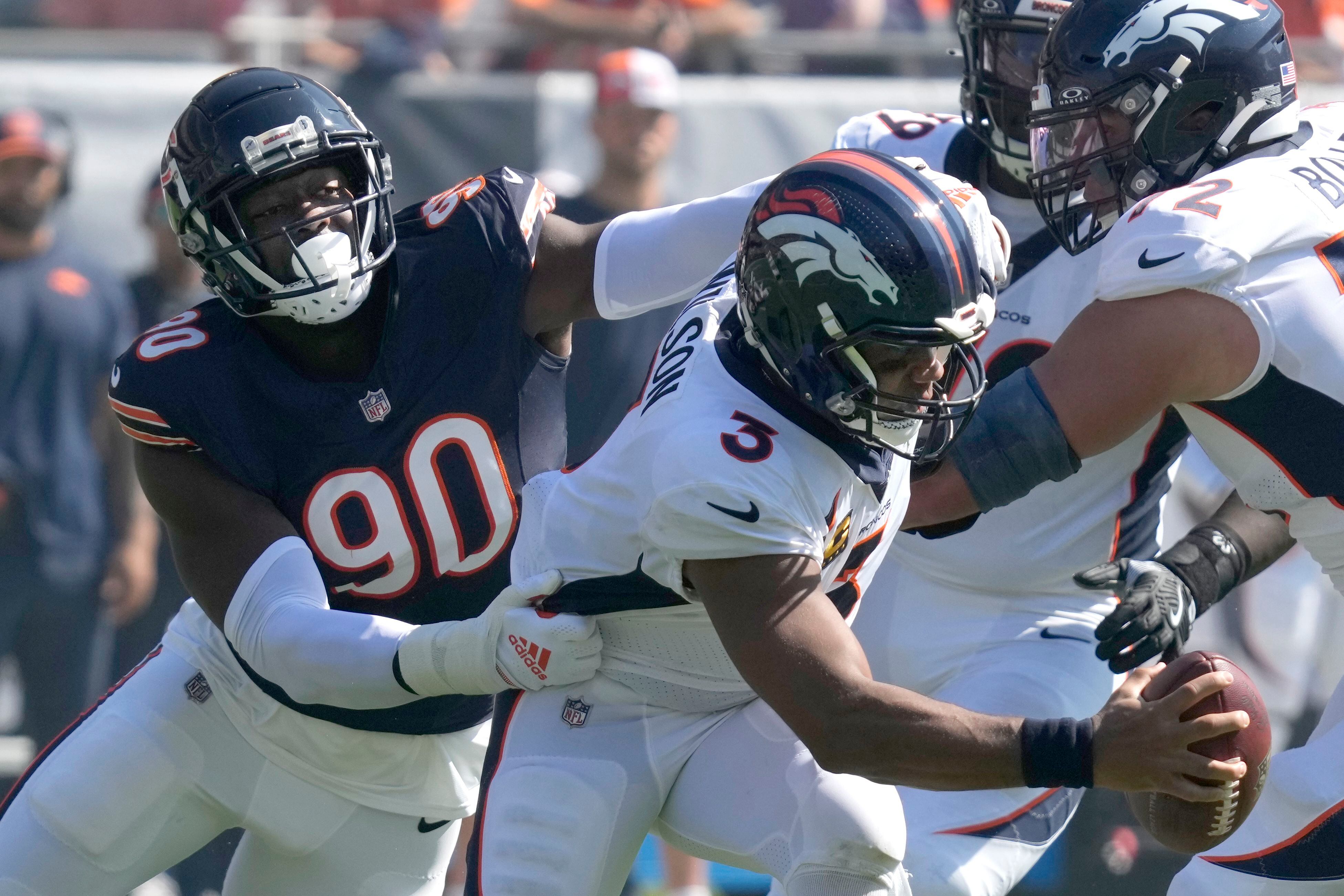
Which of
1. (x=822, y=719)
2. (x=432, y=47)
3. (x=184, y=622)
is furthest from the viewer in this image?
(x=432, y=47)

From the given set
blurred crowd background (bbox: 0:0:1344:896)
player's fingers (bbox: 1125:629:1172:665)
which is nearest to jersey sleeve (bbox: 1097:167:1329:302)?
player's fingers (bbox: 1125:629:1172:665)

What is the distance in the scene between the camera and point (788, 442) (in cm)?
231

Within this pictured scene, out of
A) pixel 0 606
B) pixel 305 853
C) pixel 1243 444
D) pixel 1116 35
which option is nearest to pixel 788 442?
pixel 1243 444

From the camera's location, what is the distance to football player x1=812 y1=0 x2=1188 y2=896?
10.6ft

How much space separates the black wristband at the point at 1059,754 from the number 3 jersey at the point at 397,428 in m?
1.16

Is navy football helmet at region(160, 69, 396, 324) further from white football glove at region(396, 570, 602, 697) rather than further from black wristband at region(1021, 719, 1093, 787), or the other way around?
black wristband at region(1021, 719, 1093, 787)

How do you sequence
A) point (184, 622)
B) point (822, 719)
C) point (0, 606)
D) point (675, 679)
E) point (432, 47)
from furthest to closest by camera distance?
point (432, 47), point (0, 606), point (184, 622), point (675, 679), point (822, 719)

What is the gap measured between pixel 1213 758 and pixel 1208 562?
A: 3.45ft

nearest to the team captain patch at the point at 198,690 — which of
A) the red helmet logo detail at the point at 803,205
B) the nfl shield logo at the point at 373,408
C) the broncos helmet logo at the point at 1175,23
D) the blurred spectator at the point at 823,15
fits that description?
the nfl shield logo at the point at 373,408

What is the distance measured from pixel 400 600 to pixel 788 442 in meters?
0.98

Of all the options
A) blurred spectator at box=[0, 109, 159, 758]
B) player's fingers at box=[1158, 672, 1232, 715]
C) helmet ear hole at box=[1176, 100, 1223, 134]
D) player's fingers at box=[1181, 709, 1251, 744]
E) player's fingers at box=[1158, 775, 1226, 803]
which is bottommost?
blurred spectator at box=[0, 109, 159, 758]

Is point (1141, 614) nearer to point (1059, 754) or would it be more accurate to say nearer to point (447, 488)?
point (1059, 754)

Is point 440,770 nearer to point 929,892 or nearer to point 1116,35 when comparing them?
point 929,892

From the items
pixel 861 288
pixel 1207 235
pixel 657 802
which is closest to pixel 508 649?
pixel 657 802
